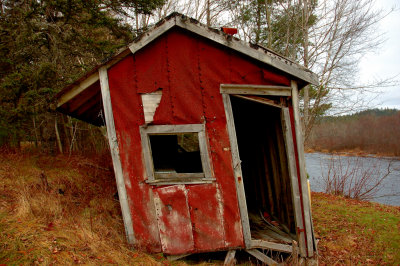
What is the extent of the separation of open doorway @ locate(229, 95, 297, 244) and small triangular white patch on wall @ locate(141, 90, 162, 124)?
1.33 meters

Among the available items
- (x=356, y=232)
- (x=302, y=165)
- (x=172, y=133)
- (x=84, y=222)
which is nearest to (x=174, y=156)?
(x=84, y=222)

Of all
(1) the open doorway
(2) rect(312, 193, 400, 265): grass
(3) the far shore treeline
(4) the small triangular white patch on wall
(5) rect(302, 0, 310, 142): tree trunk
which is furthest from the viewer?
(3) the far shore treeline

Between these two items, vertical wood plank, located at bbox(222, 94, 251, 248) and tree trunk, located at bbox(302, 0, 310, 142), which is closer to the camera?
vertical wood plank, located at bbox(222, 94, 251, 248)

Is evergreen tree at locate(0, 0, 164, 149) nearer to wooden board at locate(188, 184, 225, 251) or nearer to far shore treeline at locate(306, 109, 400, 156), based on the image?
wooden board at locate(188, 184, 225, 251)

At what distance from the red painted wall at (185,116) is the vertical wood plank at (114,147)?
83 millimetres

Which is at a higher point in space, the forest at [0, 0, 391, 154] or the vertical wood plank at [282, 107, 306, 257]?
the forest at [0, 0, 391, 154]

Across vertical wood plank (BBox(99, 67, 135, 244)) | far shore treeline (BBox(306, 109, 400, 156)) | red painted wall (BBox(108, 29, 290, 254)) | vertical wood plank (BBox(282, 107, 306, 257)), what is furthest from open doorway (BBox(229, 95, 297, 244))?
far shore treeline (BBox(306, 109, 400, 156))

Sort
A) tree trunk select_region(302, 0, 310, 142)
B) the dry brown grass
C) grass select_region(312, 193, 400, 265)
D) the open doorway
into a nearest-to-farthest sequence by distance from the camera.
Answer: the dry brown grass, the open doorway, grass select_region(312, 193, 400, 265), tree trunk select_region(302, 0, 310, 142)

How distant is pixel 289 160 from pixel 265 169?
7.19 feet

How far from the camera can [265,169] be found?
663 centimetres

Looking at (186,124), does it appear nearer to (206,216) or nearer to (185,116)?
(185,116)

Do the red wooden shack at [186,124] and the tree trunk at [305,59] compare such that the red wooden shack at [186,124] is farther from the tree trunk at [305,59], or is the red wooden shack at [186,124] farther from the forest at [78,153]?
the tree trunk at [305,59]

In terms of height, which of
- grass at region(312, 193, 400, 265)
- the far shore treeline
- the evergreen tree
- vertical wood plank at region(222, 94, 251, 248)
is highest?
the evergreen tree

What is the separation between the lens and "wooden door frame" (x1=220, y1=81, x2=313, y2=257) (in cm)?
436
